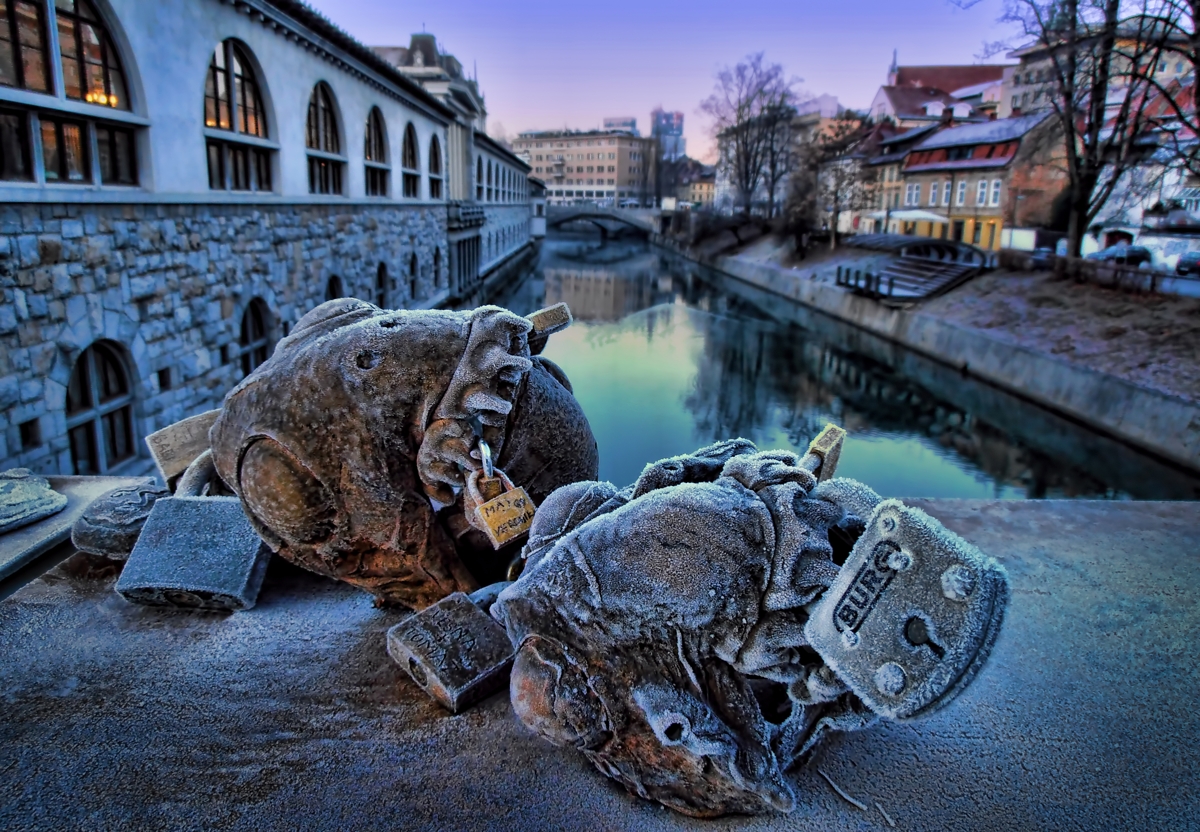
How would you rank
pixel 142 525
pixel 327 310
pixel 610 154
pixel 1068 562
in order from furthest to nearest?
pixel 610 154
pixel 1068 562
pixel 142 525
pixel 327 310

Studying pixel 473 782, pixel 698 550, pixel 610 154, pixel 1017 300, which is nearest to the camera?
pixel 698 550

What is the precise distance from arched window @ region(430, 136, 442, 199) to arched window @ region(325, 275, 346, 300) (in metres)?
8.49

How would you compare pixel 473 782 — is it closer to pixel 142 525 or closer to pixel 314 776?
pixel 314 776

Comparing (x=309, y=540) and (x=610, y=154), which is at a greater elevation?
(x=610, y=154)

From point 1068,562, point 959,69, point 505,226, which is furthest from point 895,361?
point 959,69

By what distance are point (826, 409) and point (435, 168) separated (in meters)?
13.1

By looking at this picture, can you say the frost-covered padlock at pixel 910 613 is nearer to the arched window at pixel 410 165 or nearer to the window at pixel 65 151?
the window at pixel 65 151

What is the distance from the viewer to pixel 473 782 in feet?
8.22

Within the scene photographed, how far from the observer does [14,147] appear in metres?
5.95

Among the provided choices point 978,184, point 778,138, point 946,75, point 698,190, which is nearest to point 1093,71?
point 978,184

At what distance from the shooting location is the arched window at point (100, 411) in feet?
22.4

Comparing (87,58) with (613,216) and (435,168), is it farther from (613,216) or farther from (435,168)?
(613,216)

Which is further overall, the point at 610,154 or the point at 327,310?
the point at 610,154

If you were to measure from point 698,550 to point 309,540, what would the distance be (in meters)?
1.75
